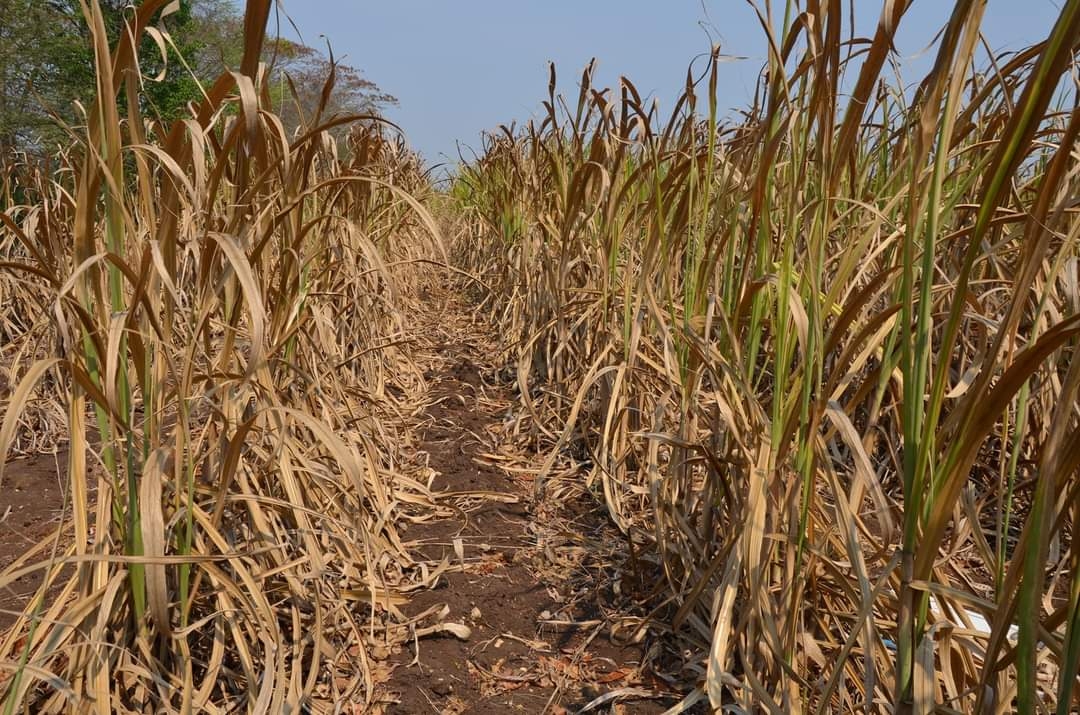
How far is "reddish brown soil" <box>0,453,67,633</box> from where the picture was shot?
1261 millimetres

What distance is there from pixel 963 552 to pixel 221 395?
4.91 feet

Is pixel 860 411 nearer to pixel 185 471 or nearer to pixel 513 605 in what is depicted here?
pixel 513 605

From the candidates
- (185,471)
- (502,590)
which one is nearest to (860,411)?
(502,590)

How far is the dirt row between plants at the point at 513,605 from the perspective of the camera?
46.2 inches

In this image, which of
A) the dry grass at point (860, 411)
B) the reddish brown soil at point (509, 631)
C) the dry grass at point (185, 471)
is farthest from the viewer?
the reddish brown soil at point (509, 631)

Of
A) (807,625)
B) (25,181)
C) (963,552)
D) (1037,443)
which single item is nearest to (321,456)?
(807,625)

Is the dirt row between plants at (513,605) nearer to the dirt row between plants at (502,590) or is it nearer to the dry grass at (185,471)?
the dirt row between plants at (502,590)

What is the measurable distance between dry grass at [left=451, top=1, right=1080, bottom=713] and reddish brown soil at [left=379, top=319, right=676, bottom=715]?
129 millimetres

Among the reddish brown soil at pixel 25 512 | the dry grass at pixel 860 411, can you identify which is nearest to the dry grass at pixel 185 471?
the reddish brown soil at pixel 25 512

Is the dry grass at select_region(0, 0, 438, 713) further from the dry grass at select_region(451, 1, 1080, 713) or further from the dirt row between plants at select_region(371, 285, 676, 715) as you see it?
the dry grass at select_region(451, 1, 1080, 713)

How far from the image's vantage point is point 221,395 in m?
1.18

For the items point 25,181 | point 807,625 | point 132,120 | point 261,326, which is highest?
point 25,181

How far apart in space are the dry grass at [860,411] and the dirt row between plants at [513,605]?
4.1 inches

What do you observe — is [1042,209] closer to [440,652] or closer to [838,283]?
[838,283]
